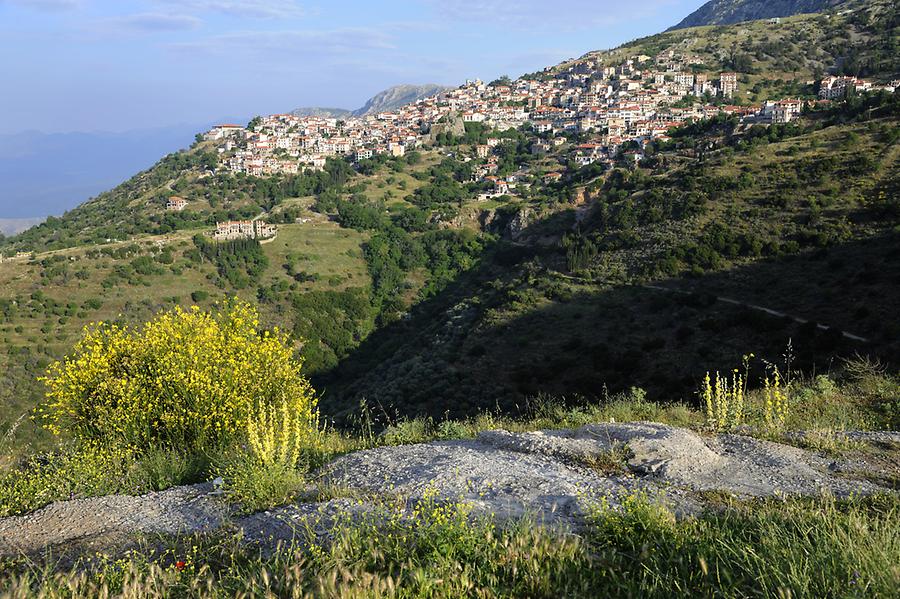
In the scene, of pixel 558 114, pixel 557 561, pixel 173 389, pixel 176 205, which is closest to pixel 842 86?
pixel 558 114

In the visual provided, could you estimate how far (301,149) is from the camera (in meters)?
130

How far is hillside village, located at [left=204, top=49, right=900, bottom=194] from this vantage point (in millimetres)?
91188

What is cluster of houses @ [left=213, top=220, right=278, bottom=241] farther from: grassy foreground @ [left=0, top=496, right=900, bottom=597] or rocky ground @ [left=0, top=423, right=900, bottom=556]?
grassy foreground @ [left=0, top=496, right=900, bottom=597]

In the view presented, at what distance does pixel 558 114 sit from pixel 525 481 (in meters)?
137

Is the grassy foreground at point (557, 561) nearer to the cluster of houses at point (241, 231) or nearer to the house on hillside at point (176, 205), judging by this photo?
the cluster of houses at point (241, 231)

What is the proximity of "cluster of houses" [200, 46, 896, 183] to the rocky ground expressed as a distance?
76754 mm

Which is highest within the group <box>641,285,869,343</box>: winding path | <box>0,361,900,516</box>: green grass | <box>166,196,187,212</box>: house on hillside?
<box>166,196,187,212</box>: house on hillside

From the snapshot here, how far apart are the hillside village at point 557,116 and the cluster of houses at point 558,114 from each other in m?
0.26

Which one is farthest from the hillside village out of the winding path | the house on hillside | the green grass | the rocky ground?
the rocky ground

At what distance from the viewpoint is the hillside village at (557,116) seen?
91188 mm

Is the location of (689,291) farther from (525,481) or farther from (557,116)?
(557,116)

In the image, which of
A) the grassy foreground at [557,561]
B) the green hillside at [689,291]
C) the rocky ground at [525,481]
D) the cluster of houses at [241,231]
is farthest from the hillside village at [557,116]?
the grassy foreground at [557,561]

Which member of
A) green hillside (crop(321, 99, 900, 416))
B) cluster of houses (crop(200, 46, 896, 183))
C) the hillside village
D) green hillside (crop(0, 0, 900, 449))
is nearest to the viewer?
green hillside (crop(321, 99, 900, 416))

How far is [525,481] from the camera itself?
4.93 metres
